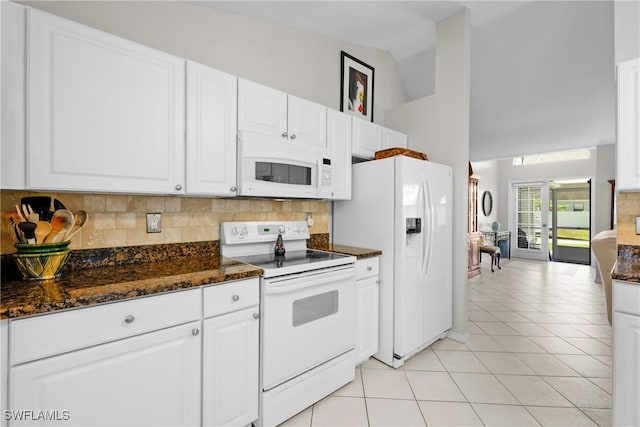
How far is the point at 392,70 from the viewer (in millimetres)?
3570

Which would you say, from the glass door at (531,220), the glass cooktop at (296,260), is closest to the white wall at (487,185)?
the glass door at (531,220)

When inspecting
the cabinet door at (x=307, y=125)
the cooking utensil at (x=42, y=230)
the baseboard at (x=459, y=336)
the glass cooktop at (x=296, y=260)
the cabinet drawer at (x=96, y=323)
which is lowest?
the baseboard at (x=459, y=336)

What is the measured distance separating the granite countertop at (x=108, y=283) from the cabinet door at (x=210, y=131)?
0.46m

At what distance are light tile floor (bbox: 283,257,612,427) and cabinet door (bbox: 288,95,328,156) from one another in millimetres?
1798

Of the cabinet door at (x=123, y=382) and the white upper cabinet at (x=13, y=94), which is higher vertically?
the white upper cabinet at (x=13, y=94)

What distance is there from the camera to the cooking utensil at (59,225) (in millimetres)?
1312

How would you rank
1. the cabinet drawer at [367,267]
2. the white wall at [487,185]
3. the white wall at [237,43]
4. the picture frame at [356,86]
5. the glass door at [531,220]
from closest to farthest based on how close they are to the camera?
the white wall at [237,43] → the cabinet drawer at [367,267] → the picture frame at [356,86] → the glass door at [531,220] → the white wall at [487,185]

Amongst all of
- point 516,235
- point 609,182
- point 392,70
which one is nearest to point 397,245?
point 392,70

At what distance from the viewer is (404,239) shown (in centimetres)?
228

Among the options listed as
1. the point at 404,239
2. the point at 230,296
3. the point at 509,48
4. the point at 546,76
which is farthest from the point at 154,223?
the point at 546,76

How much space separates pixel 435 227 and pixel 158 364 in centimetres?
223

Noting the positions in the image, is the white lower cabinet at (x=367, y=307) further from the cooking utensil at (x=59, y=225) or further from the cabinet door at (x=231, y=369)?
the cooking utensil at (x=59, y=225)

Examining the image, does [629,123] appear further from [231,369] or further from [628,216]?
[231,369]

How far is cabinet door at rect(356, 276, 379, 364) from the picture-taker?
2.24 metres
